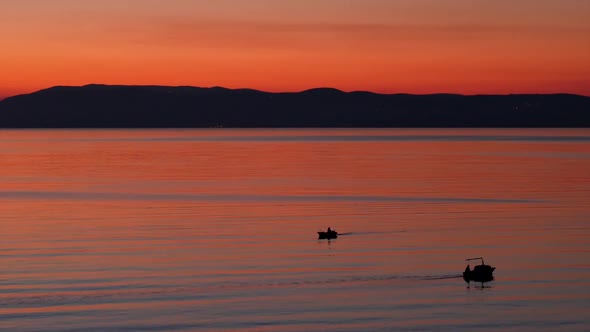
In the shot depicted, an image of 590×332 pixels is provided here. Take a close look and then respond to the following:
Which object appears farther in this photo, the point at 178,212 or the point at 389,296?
the point at 178,212

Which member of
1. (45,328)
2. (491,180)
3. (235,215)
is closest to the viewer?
(45,328)

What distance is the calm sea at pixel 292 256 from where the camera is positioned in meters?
24.0

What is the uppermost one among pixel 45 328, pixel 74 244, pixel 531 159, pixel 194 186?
pixel 531 159

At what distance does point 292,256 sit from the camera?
33.5 meters

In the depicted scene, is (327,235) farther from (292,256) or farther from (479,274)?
(479,274)

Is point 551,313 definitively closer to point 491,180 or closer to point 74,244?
point 74,244

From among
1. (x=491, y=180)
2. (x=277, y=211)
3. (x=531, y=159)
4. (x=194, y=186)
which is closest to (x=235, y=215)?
(x=277, y=211)

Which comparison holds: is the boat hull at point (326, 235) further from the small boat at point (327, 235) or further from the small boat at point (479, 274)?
the small boat at point (479, 274)

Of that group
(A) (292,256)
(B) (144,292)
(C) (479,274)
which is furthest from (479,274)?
(B) (144,292)

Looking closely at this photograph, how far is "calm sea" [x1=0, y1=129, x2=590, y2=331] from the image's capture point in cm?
2398

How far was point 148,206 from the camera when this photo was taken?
167 feet

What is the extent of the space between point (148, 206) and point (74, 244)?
1509cm

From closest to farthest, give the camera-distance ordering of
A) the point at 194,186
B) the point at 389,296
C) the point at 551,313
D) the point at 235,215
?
the point at 551,313
the point at 389,296
the point at 235,215
the point at 194,186

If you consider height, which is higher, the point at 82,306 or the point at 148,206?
the point at 148,206
